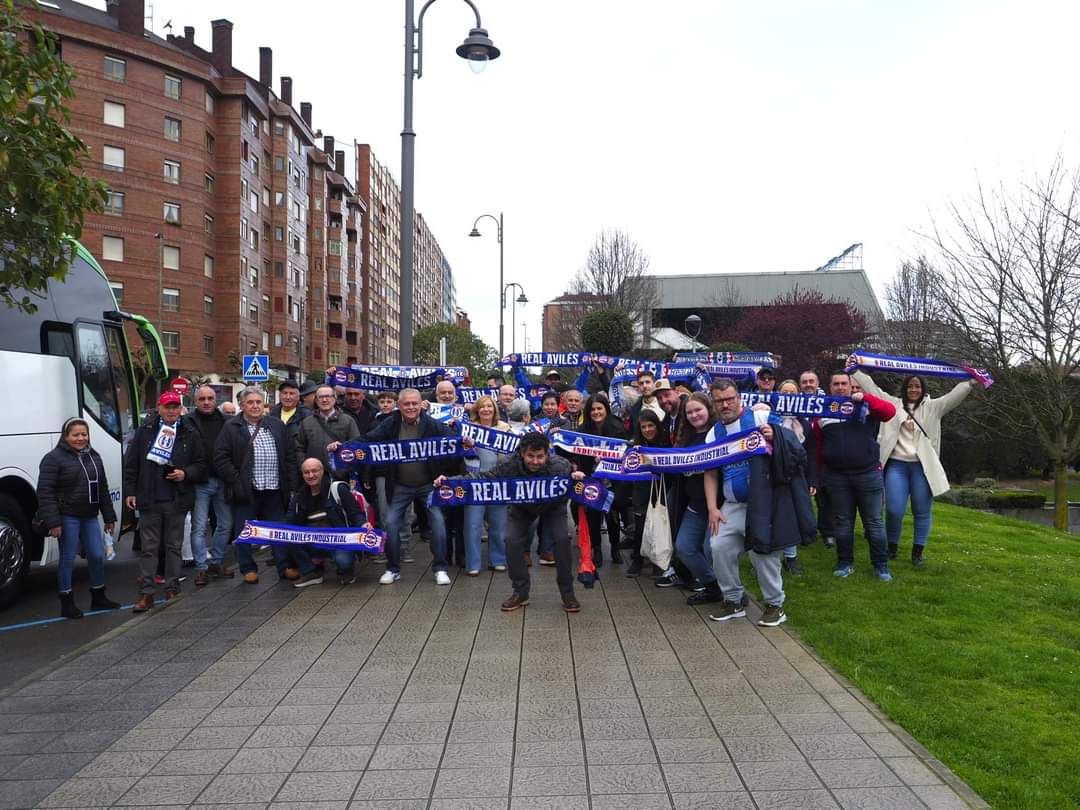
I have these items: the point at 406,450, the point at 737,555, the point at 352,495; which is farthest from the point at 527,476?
the point at 352,495

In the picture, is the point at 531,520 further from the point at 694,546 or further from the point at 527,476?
the point at 694,546

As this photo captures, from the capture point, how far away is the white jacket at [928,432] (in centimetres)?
823

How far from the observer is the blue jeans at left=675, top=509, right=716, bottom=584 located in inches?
301

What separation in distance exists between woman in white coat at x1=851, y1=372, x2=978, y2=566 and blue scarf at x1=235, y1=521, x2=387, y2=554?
15.9 feet

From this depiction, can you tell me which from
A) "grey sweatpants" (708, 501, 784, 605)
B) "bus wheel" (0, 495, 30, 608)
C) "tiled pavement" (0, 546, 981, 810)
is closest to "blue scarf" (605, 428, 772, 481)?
"grey sweatpants" (708, 501, 784, 605)

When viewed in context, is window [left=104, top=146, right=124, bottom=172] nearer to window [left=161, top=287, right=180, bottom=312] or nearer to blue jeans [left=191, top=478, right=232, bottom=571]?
window [left=161, top=287, right=180, bottom=312]

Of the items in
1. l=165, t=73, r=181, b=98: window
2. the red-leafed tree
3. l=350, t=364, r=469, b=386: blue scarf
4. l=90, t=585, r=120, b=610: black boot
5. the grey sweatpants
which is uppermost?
l=165, t=73, r=181, b=98: window

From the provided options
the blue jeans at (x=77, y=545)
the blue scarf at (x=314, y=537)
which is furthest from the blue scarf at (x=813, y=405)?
the blue jeans at (x=77, y=545)

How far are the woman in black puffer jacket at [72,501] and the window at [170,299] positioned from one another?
145ft

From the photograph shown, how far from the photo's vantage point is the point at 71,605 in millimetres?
8008

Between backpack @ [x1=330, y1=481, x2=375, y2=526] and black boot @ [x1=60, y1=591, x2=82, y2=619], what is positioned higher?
backpack @ [x1=330, y1=481, x2=375, y2=526]

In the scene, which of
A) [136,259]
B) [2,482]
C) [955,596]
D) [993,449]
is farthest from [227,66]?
[955,596]

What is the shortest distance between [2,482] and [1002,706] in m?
8.40

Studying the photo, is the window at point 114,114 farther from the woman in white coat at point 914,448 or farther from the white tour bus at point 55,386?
the woman in white coat at point 914,448
